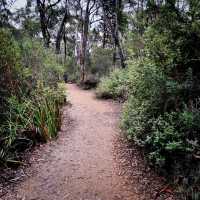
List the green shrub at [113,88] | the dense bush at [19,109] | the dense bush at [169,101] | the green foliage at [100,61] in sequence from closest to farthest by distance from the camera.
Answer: the dense bush at [169,101], the dense bush at [19,109], the green shrub at [113,88], the green foliage at [100,61]

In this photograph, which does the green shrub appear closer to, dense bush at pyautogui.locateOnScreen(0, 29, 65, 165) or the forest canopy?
the forest canopy

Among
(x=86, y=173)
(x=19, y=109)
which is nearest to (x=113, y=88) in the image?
(x=19, y=109)

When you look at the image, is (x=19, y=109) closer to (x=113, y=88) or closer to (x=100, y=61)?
(x=113, y=88)

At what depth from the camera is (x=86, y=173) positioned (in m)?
4.72

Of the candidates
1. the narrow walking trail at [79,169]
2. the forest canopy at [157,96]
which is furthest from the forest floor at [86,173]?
the forest canopy at [157,96]

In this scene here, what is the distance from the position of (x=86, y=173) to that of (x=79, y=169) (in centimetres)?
22

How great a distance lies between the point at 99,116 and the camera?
8641mm

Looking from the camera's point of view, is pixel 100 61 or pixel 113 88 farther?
pixel 100 61

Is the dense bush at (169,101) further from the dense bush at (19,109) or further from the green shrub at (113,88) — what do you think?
the green shrub at (113,88)

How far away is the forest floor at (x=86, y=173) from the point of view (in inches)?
159

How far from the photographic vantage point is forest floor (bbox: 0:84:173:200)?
159 inches

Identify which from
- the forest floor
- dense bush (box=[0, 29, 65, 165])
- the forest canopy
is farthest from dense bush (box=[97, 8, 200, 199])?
dense bush (box=[0, 29, 65, 165])

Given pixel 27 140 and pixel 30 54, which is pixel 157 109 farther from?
pixel 30 54

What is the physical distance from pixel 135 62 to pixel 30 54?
11.5 ft
